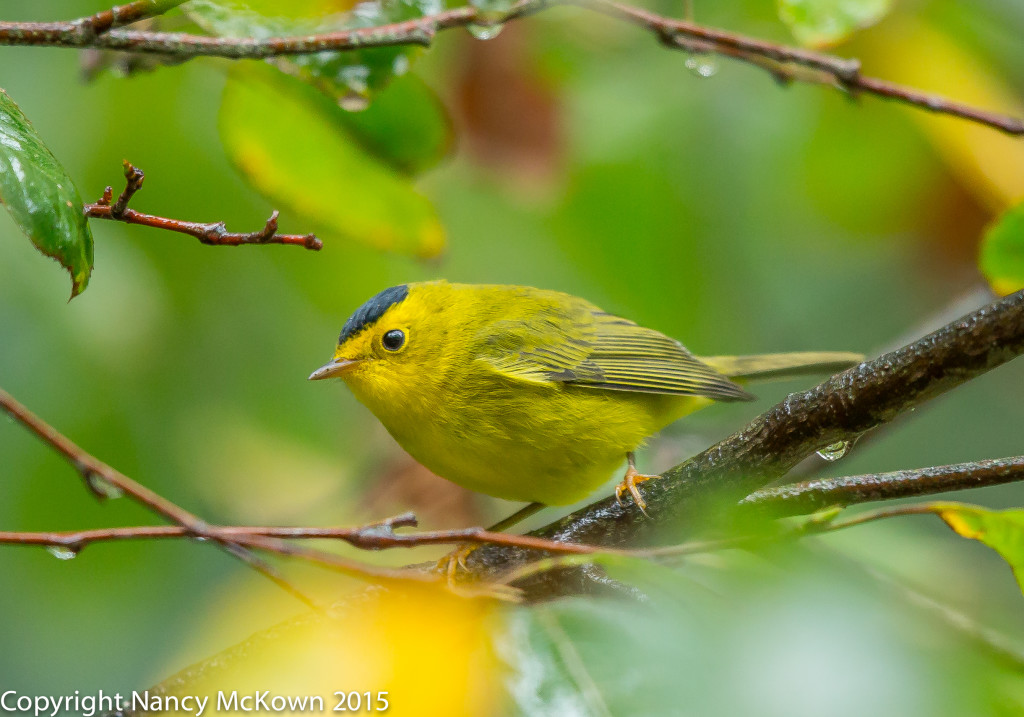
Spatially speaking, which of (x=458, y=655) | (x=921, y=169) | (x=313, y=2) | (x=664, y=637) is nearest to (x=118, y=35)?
(x=313, y=2)

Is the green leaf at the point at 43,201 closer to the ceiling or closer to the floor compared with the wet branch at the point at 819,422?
closer to the ceiling

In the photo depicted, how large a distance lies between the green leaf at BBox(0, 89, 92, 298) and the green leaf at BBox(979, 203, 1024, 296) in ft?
6.11

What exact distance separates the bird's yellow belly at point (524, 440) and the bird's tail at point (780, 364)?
0.76 meters

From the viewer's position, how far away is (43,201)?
1344 millimetres

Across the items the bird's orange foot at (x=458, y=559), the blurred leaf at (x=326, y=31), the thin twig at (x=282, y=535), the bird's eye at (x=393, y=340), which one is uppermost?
the blurred leaf at (x=326, y=31)

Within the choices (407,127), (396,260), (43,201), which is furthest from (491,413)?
(43,201)

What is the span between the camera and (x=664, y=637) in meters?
1.23

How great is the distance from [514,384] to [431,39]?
140 centimetres

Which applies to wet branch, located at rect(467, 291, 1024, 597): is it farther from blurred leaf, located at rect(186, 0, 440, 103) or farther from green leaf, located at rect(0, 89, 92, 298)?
blurred leaf, located at rect(186, 0, 440, 103)

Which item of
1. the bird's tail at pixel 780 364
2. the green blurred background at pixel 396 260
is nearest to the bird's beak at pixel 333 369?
the green blurred background at pixel 396 260

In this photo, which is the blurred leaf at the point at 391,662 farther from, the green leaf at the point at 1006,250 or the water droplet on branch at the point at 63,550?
the green leaf at the point at 1006,250

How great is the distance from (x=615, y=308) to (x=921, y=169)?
1582mm

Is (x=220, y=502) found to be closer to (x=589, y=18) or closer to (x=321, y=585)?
(x=321, y=585)

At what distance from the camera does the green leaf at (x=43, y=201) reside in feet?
4.31
